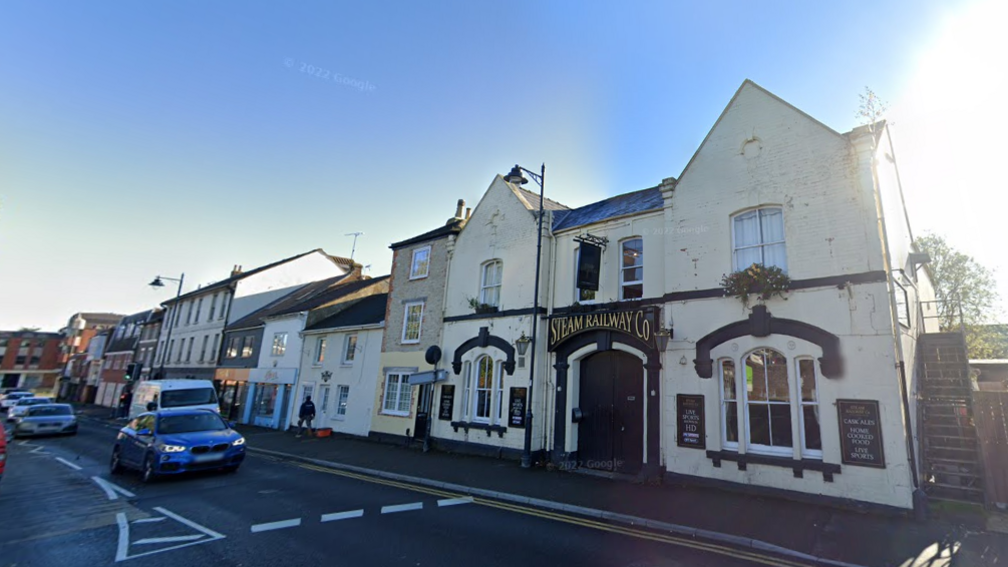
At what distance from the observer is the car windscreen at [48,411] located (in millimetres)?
22094

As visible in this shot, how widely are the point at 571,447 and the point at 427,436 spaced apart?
5.85m

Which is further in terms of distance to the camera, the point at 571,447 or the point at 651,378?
the point at 571,447

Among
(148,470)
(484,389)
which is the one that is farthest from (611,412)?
(148,470)

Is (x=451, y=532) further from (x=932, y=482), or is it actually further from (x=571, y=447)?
(x=932, y=482)

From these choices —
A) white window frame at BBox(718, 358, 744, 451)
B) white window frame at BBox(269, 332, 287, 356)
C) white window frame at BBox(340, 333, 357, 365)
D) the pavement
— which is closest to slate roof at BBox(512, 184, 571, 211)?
white window frame at BBox(718, 358, 744, 451)

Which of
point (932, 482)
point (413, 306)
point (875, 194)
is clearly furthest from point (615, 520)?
point (413, 306)

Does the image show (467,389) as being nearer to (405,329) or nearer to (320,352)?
(405,329)

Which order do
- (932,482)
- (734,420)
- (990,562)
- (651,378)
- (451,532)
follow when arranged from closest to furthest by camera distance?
(990,562)
(451,532)
(932,482)
(734,420)
(651,378)

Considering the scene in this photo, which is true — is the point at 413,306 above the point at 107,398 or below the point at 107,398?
above

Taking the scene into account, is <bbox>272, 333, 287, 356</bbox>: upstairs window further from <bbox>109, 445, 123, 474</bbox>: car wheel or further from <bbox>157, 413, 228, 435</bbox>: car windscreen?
<bbox>157, 413, 228, 435</bbox>: car windscreen

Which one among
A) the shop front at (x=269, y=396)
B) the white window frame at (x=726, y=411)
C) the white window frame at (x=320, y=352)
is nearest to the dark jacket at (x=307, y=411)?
the white window frame at (x=320, y=352)

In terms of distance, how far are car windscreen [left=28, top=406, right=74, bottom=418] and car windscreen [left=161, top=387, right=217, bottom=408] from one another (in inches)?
366

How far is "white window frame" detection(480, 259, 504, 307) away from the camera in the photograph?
17422 mm

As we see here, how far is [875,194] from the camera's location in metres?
10.1
